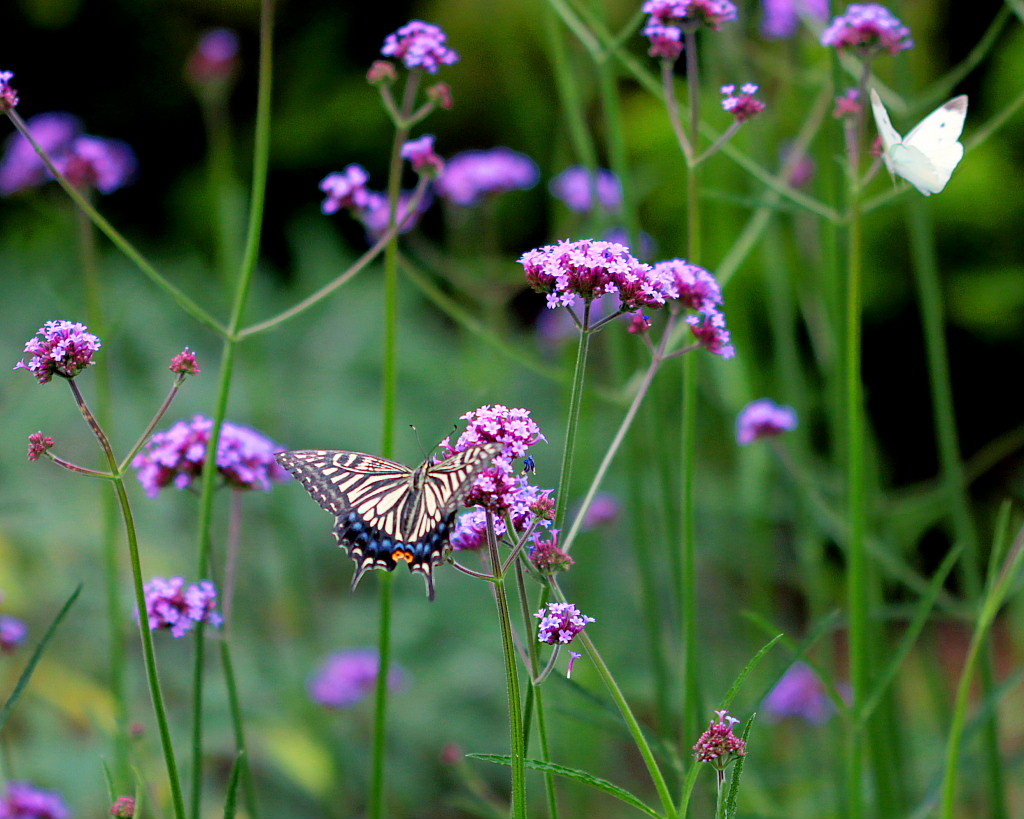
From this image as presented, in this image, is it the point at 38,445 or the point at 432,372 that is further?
the point at 432,372

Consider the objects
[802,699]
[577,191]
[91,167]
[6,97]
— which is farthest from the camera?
[802,699]

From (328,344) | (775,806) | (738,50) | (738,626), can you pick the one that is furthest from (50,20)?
(775,806)

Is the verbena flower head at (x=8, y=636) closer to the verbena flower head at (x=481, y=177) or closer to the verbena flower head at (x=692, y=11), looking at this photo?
the verbena flower head at (x=692, y=11)

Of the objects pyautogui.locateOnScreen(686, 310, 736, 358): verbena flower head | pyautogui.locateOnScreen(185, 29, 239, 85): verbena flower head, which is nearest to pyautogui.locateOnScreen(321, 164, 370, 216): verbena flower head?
pyautogui.locateOnScreen(686, 310, 736, 358): verbena flower head

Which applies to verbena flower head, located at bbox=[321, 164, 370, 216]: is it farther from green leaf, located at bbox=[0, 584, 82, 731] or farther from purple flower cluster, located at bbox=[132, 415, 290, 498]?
green leaf, located at bbox=[0, 584, 82, 731]

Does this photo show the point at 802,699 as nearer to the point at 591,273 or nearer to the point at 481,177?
the point at 481,177

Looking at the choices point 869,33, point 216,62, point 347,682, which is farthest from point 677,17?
point 347,682

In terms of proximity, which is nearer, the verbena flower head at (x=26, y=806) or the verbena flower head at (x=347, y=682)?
the verbena flower head at (x=26, y=806)

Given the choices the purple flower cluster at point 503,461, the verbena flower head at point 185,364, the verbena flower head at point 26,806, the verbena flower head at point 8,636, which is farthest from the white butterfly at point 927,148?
the verbena flower head at point 26,806
